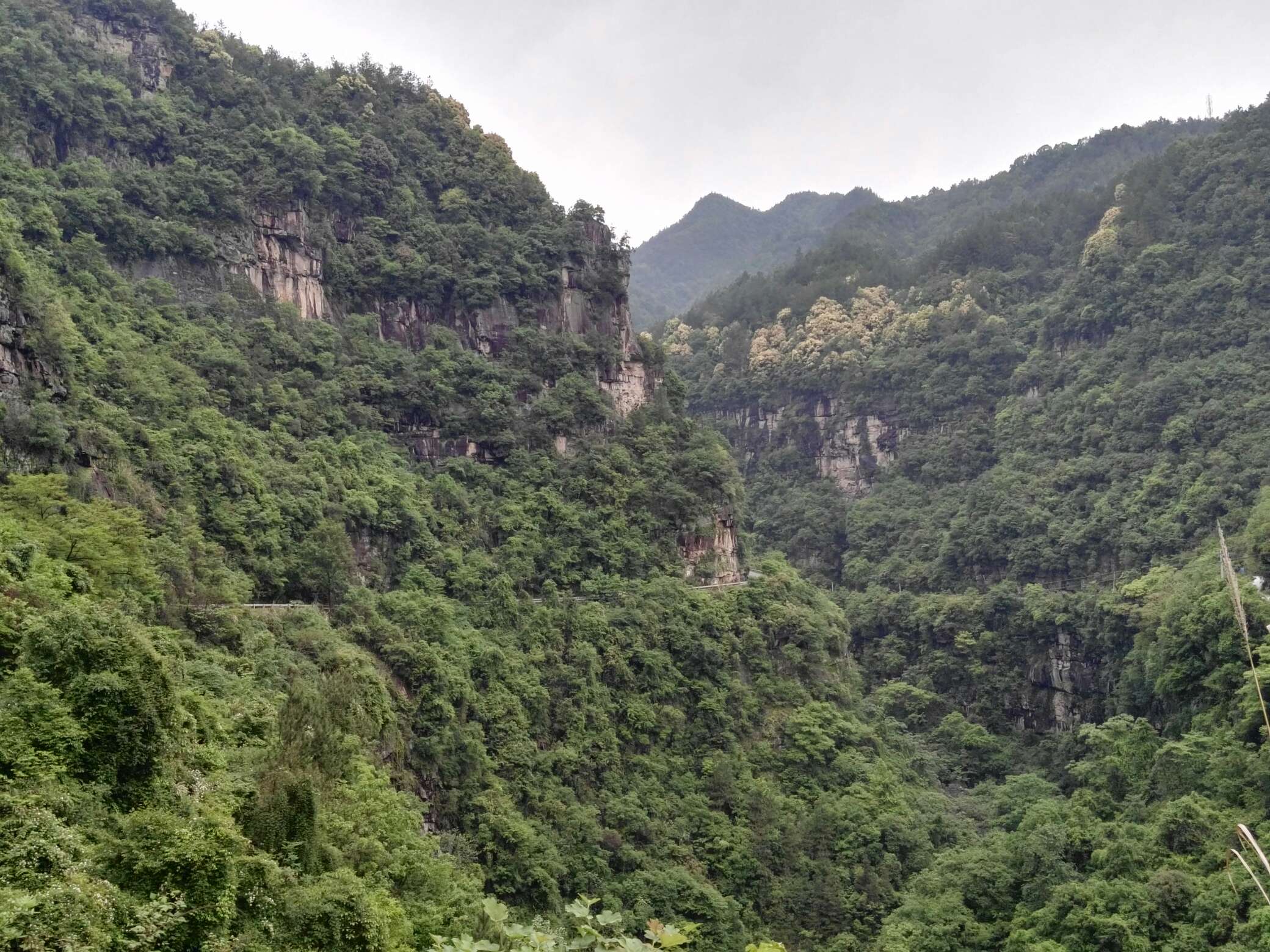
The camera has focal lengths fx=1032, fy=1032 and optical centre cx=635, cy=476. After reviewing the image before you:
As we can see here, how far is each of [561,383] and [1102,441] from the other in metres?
26.4

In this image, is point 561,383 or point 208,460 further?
point 561,383

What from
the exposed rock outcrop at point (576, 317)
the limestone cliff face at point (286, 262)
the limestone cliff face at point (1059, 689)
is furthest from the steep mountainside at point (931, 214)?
the limestone cliff face at point (286, 262)

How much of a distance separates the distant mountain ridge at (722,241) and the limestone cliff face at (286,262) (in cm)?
8395

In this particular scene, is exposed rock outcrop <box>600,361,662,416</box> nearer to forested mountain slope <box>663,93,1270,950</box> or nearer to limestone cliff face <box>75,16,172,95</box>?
forested mountain slope <box>663,93,1270,950</box>

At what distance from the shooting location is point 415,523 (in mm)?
29922

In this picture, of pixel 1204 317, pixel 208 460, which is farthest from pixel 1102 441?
pixel 208 460

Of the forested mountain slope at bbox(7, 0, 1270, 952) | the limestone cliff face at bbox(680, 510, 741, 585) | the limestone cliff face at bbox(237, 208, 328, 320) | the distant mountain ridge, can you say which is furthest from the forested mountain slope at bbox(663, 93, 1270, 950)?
the distant mountain ridge

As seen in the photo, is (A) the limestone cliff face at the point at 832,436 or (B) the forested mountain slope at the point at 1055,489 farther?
(A) the limestone cliff face at the point at 832,436

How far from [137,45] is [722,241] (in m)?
113

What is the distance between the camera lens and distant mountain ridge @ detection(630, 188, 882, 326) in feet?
403

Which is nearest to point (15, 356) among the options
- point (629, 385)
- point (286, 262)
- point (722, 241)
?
point (286, 262)

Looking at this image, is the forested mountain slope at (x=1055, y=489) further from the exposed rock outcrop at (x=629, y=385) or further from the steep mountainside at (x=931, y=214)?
the exposed rock outcrop at (x=629, y=385)

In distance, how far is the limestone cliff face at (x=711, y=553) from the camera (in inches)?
1468

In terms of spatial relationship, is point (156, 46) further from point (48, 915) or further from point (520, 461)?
point (48, 915)
